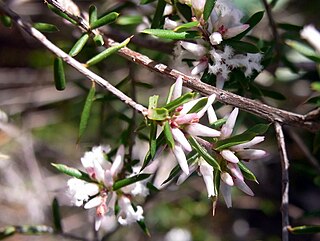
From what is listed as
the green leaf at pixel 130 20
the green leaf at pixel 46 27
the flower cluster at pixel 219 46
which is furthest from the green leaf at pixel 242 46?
the green leaf at pixel 130 20

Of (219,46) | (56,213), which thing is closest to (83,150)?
(56,213)

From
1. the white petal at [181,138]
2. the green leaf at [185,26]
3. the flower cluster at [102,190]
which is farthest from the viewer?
the flower cluster at [102,190]

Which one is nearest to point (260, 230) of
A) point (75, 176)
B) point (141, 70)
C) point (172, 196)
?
point (172, 196)

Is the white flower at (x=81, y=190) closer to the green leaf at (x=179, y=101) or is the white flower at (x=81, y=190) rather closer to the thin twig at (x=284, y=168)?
the green leaf at (x=179, y=101)

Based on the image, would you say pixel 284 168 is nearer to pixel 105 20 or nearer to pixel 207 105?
pixel 207 105

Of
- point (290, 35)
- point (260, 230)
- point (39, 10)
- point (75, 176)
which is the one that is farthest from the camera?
point (260, 230)

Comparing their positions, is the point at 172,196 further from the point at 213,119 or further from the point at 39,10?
the point at 213,119

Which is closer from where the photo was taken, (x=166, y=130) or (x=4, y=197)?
(x=166, y=130)
